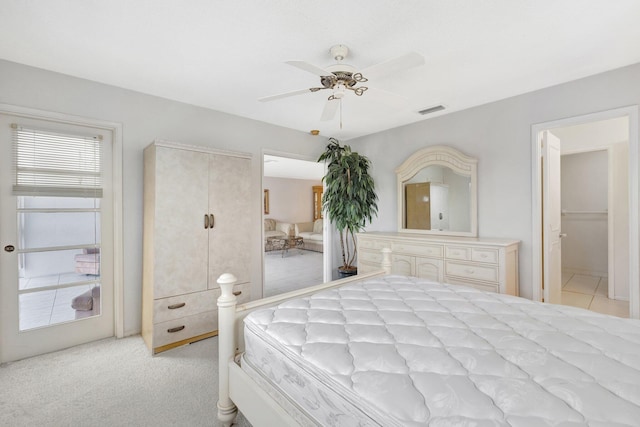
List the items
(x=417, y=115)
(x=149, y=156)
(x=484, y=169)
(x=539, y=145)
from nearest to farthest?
(x=149, y=156), (x=539, y=145), (x=484, y=169), (x=417, y=115)

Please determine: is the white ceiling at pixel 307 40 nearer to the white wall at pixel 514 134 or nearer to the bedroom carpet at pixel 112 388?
the white wall at pixel 514 134

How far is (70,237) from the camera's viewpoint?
2609 millimetres

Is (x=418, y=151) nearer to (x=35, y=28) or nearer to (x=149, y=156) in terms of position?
(x=149, y=156)

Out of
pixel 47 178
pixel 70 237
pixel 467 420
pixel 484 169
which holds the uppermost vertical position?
pixel 484 169

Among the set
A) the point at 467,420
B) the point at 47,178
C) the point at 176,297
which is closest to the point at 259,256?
the point at 176,297

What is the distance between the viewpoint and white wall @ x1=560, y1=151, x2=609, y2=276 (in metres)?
4.63

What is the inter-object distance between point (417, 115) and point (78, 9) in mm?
3289

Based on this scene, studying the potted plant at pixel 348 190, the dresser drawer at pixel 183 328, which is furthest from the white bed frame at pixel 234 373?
the potted plant at pixel 348 190

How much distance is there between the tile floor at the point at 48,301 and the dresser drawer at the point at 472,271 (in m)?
3.60

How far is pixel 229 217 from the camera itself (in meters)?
2.96

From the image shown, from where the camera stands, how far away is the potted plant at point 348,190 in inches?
159

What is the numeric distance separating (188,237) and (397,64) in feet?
7.42

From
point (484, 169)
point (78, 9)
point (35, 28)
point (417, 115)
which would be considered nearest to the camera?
point (78, 9)

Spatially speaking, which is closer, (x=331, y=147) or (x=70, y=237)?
(x=70, y=237)
